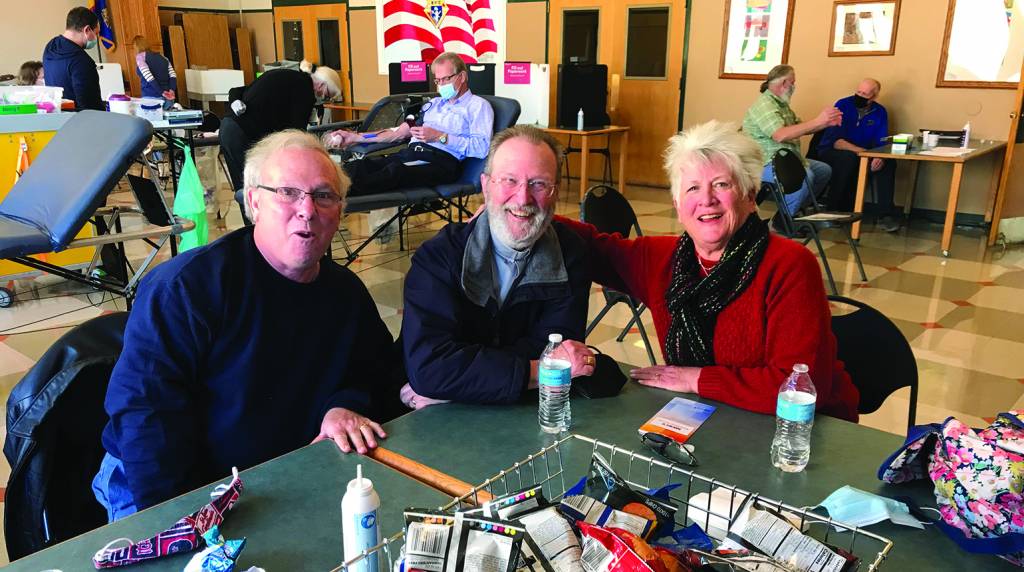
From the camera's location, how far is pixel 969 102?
Result: 6.76 meters

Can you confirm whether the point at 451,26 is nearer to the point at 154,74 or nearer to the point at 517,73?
the point at 517,73

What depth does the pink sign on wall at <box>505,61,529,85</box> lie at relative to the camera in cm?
759

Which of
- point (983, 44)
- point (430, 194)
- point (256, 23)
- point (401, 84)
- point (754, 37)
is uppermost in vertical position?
point (256, 23)

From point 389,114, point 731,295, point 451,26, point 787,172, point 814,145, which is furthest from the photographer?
point 451,26

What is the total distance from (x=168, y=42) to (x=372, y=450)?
13.5 m

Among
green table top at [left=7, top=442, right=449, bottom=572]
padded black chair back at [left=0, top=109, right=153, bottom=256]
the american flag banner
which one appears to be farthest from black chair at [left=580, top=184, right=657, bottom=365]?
the american flag banner

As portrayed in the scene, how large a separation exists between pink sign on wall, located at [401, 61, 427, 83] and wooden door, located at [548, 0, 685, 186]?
171 centimetres

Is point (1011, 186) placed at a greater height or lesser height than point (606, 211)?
lesser

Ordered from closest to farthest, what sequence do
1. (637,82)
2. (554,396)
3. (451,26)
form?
(554,396), (451,26), (637,82)

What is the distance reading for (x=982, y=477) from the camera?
3.44 feet

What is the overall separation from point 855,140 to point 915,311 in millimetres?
3076

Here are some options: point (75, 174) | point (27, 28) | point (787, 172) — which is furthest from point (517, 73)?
point (27, 28)

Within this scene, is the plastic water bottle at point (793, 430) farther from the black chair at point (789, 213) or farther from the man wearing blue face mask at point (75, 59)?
the man wearing blue face mask at point (75, 59)

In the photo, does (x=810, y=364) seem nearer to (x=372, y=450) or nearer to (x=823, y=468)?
(x=823, y=468)
